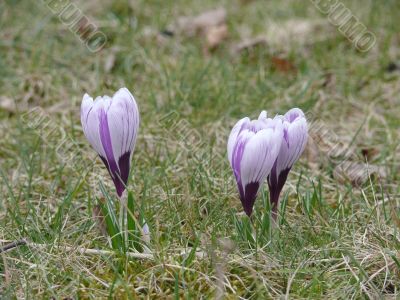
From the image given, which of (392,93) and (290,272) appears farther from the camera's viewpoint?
(392,93)

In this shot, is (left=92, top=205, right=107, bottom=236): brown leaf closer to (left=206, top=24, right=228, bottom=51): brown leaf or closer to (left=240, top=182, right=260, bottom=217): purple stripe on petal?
(left=240, top=182, right=260, bottom=217): purple stripe on petal

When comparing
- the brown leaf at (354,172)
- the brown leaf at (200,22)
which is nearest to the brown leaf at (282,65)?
the brown leaf at (200,22)

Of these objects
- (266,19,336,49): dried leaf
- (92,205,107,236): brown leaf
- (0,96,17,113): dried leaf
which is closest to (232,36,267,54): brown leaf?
(266,19,336,49): dried leaf

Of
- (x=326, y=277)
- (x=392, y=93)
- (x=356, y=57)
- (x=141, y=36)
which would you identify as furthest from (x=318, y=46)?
(x=326, y=277)

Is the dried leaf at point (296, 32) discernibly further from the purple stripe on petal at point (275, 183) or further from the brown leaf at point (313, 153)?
the purple stripe on petal at point (275, 183)

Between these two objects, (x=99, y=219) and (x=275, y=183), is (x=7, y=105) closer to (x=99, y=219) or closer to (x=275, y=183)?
(x=99, y=219)

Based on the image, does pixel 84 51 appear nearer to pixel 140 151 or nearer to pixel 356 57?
pixel 140 151
